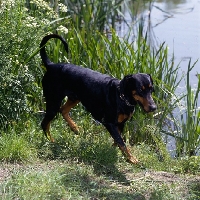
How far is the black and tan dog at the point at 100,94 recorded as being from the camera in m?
4.57

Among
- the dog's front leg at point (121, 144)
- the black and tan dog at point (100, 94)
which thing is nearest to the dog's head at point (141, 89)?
the black and tan dog at point (100, 94)

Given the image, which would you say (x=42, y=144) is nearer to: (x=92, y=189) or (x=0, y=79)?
(x=0, y=79)

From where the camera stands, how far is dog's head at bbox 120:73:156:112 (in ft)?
14.8

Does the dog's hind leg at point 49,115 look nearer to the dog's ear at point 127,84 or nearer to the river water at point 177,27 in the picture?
the dog's ear at point 127,84

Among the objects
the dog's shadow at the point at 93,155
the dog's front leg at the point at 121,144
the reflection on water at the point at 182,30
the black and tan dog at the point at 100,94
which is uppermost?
the black and tan dog at the point at 100,94

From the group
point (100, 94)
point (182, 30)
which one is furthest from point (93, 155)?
point (182, 30)

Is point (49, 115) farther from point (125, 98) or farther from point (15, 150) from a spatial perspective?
point (125, 98)

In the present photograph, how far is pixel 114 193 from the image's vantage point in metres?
3.96

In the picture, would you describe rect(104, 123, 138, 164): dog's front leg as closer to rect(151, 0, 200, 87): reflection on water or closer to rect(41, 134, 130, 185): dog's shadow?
rect(41, 134, 130, 185): dog's shadow

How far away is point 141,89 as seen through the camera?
452cm

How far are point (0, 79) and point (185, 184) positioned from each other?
7.36 feet

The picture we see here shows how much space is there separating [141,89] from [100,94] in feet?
1.78

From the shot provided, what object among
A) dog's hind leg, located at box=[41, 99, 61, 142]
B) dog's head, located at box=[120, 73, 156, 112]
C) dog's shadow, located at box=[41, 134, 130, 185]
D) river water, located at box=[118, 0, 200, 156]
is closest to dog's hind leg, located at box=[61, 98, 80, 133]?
dog's hind leg, located at box=[41, 99, 61, 142]

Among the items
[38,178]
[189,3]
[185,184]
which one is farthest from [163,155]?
[189,3]
